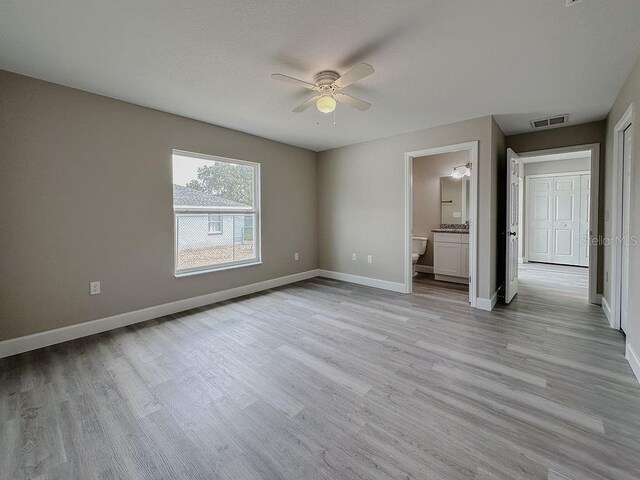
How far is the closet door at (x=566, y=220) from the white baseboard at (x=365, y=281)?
196 inches

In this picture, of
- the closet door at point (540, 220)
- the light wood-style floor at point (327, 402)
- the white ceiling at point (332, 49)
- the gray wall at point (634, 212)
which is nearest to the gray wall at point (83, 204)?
the white ceiling at point (332, 49)

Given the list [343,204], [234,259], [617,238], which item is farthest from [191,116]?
[617,238]

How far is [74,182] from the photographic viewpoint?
2750mm

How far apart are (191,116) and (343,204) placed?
2.75m

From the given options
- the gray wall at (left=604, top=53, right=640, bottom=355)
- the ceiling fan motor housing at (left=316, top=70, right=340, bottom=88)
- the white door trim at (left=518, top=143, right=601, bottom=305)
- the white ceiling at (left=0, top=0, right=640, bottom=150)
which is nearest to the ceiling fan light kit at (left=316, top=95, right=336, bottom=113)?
the ceiling fan motor housing at (left=316, top=70, right=340, bottom=88)

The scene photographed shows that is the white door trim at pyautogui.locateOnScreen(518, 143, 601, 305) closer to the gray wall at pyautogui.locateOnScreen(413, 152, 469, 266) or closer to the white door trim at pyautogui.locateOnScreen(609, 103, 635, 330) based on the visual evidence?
the white door trim at pyautogui.locateOnScreen(609, 103, 635, 330)

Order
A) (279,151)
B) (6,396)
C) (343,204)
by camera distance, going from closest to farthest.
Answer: (6,396), (279,151), (343,204)

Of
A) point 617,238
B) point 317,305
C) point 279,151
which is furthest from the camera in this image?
point 279,151

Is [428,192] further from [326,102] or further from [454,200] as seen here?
[326,102]

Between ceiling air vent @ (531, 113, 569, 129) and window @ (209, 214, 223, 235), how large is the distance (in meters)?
4.40

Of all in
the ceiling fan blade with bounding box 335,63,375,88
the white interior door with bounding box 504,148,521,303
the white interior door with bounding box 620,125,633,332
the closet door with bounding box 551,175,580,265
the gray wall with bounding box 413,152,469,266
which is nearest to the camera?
the ceiling fan blade with bounding box 335,63,375,88

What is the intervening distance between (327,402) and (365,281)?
125 inches

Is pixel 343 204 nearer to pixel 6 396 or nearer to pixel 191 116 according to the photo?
pixel 191 116

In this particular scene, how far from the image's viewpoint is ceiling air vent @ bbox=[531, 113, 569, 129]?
3.49 m
